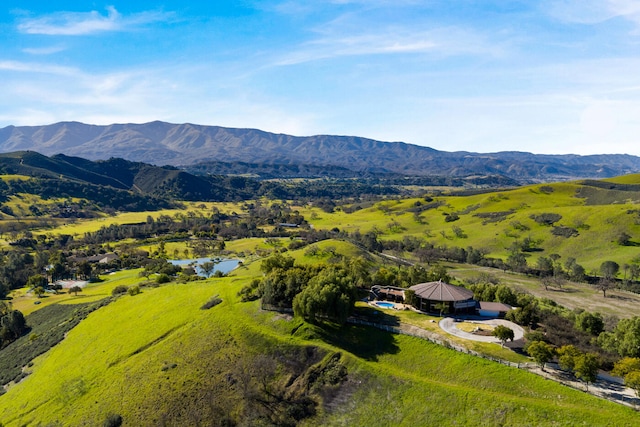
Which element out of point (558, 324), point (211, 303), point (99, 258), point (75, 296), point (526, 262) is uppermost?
point (558, 324)

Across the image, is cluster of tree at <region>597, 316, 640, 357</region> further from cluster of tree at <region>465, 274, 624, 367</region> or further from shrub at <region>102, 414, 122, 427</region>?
shrub at <region>102, 414, 122, 427</region>

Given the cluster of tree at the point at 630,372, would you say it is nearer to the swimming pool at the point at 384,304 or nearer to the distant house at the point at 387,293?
the swimming pool at the point at 384,304

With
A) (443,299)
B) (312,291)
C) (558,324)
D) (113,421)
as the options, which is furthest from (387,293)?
(113,421)

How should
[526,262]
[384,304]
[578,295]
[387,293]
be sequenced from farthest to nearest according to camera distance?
1. [526,262]
2. [578,295]
3. [387,293]
4. [384,304]

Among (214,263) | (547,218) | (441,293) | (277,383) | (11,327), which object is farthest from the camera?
(547,218)

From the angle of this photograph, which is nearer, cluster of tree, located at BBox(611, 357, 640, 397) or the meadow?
cluster of tree, located at BBox(611, 357, 640, 397)

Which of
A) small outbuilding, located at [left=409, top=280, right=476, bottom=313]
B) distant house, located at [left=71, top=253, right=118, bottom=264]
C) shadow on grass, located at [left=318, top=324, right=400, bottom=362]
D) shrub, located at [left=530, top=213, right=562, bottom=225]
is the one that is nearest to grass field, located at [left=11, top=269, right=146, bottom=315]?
distant house, located at [left=71, top=253, right=118, bottom=264]

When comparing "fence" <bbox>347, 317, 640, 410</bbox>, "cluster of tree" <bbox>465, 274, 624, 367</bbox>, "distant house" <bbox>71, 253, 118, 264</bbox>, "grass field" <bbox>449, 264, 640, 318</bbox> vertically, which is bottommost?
"distant house" <bbox>71, 253, 118, 264</bbox>

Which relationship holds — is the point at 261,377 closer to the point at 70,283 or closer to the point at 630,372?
the point at 630,372
